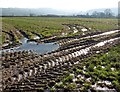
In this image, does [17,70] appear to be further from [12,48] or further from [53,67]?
[12,48]

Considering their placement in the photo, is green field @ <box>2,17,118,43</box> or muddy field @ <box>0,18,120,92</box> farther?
green field @ <box>2,17,118,43</box>

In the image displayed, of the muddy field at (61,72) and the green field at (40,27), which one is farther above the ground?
the green field at (40,27)

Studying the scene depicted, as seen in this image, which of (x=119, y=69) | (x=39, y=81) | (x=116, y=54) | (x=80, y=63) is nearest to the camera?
(x=39, y=81)

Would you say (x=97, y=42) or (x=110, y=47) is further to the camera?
(x=97, y=42)

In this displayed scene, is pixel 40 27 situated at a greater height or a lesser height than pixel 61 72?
greater

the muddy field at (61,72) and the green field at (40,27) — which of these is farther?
the green field at (40,27)

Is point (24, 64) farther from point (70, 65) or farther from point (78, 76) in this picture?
point (78, 76)

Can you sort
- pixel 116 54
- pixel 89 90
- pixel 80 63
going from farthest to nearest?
pixel 116 54 < pixel 80 63 < pixel 89 90

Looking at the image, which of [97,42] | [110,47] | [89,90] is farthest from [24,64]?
[97,42]

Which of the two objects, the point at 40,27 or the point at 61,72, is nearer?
the point at 61,72

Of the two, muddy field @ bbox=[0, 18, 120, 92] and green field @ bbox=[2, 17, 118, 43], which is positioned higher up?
green field @ bbox=[2, 17, 118, 43]

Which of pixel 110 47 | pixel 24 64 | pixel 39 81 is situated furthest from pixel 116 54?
pixel 39 81
